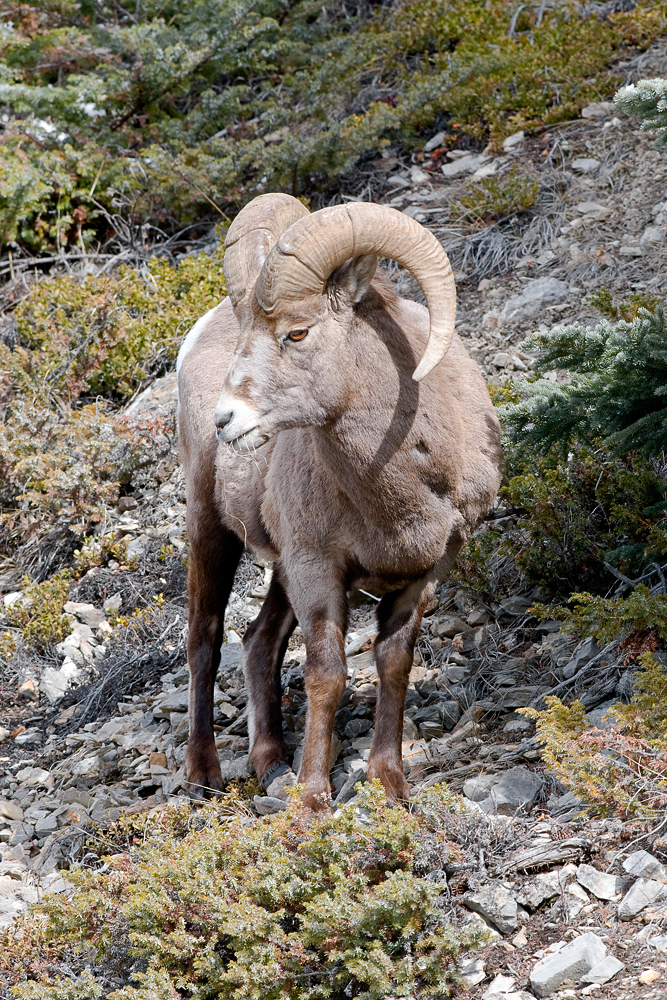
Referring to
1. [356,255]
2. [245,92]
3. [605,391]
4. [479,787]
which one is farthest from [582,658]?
[245,92]

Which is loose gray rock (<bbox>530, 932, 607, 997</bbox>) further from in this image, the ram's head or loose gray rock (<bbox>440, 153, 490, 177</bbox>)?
loose gray rock (<bbox>440, 153, 490, 177</bbox>)

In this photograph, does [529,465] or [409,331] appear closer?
[409,331]

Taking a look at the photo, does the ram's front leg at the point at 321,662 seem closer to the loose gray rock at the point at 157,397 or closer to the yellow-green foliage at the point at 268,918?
the yellow-green foliage at the point at 268,918

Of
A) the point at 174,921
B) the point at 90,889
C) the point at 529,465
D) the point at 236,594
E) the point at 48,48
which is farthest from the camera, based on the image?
the point at 48,48

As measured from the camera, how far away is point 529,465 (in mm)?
5770

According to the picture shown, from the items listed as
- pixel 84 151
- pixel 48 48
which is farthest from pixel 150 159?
pixel 48 48

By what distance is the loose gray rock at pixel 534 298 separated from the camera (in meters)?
7.82

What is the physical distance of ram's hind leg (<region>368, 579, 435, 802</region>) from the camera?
4.36 m

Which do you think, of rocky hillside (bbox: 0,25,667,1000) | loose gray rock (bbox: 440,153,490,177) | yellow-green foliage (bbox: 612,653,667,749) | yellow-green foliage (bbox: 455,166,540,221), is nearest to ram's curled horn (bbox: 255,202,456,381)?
yellow-green foliage (bbox: 612,653,667,749)

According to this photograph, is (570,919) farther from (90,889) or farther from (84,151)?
(84,151)

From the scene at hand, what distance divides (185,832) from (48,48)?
923 cm

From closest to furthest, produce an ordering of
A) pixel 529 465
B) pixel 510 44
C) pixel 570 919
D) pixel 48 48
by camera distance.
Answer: pixel 570 919, pixel 529 465, pixel 510 44, pixel 48 48

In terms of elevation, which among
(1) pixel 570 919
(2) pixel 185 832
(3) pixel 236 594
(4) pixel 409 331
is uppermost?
(4) pixel 409 331

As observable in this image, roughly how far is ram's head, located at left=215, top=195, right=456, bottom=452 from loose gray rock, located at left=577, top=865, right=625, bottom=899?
1864mm
